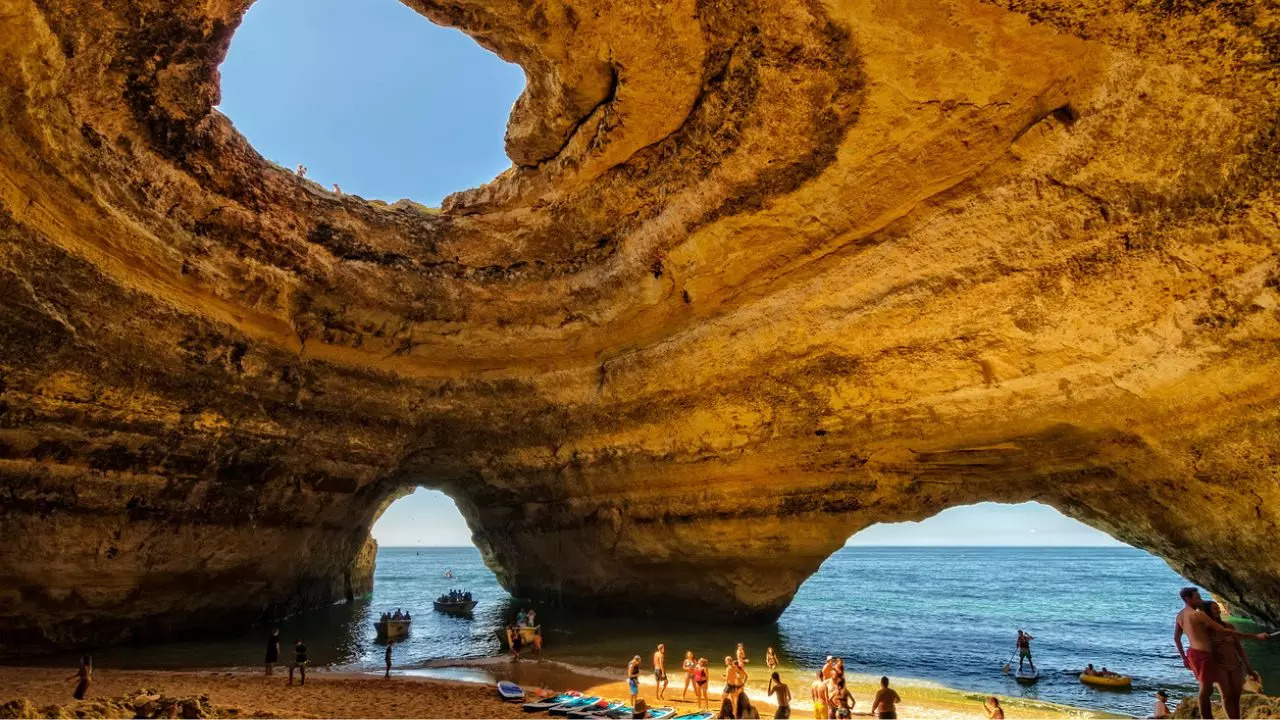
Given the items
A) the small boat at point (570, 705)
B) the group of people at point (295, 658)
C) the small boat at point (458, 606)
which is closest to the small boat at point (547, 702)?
the small boat at point (570, 705)

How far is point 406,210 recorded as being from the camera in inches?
515

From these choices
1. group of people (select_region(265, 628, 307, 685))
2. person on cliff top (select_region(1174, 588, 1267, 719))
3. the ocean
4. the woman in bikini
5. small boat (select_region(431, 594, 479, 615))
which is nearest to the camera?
person on cliff top (select_region(1174, 588, 1267, 719))

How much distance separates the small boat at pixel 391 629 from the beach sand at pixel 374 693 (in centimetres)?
447

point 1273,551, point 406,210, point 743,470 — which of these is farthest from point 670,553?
point 1273,551

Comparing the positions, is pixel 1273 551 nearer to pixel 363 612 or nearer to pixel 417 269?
pixel 417 269

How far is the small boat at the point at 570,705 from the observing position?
364 inches

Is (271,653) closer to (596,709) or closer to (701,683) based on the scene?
(596,709)

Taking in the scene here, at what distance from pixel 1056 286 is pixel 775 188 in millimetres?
4141

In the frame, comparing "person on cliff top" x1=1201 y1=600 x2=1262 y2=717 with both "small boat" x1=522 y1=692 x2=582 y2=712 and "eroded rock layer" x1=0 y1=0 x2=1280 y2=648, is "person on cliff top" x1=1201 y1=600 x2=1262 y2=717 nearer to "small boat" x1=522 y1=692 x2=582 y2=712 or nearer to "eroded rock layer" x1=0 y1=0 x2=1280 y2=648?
"eroded rock layer" x1=0 y1=0 x2=1280 y2=648

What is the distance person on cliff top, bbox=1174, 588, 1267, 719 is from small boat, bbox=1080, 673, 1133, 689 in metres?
7.94

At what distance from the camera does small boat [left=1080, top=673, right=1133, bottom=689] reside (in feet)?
39.2

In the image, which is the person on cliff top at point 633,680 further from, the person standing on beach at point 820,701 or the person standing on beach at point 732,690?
the person standing on beach at point 820,701

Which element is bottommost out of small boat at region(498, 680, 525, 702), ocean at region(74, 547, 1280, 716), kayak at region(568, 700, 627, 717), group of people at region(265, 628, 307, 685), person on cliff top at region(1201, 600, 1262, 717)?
ocean at region(74, 547, 1280, 716)

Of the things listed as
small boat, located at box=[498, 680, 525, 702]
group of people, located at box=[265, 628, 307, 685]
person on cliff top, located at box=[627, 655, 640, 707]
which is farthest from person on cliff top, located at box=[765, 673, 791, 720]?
group of people, located at box=[265, 628, 307, 685]
